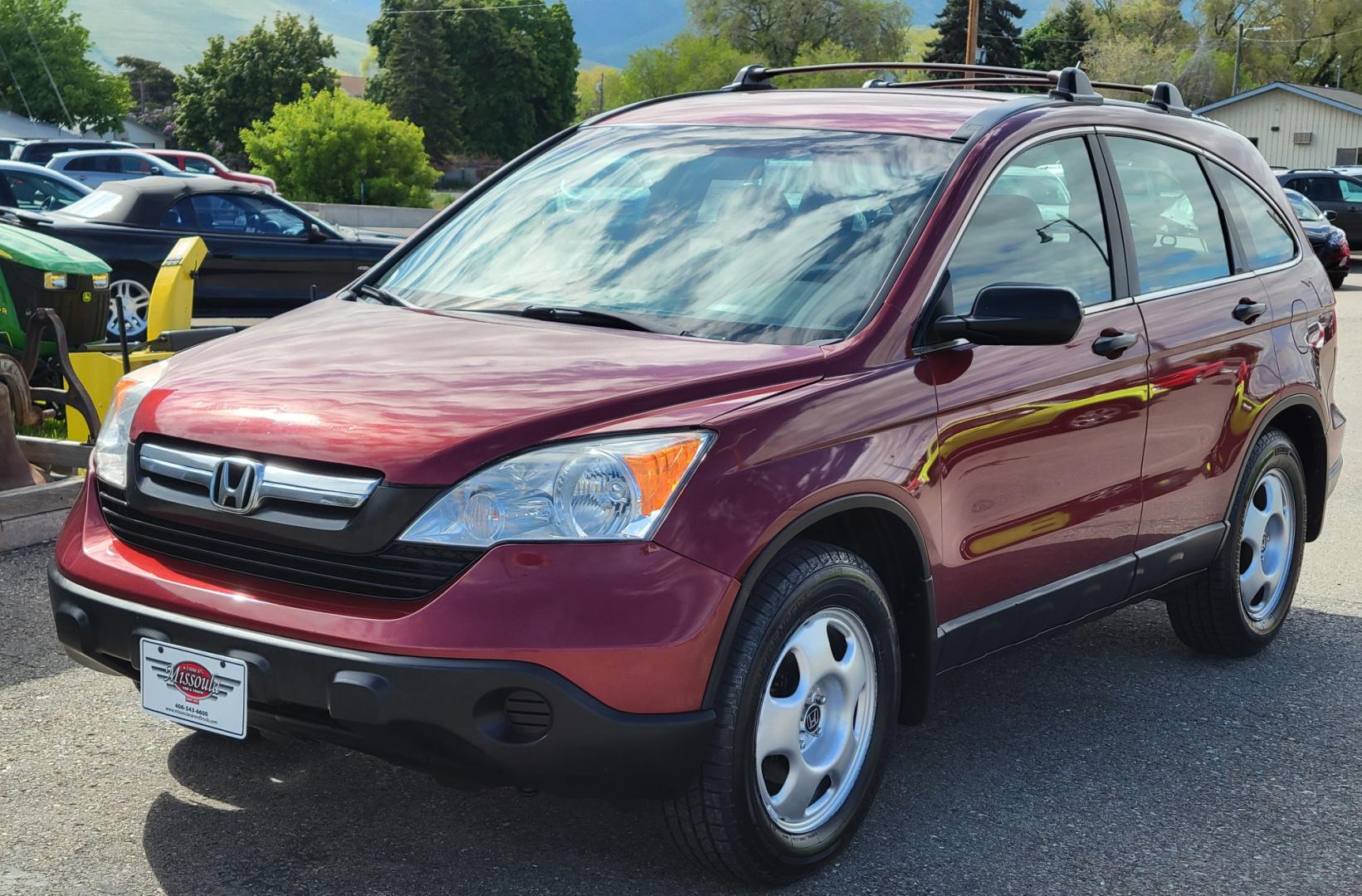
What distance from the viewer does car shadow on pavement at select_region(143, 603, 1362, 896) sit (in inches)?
140

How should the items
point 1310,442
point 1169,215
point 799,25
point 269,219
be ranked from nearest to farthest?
point 1169,215
point 1310,442
point 269,219
point 799,25

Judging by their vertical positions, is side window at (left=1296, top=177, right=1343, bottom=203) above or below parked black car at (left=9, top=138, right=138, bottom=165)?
above

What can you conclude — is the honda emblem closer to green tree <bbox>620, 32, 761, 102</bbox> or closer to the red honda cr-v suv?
the red honda cr-v suv

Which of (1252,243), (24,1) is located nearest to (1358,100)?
(1252,243)

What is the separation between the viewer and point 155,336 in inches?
336

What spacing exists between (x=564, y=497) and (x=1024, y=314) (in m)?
1.28

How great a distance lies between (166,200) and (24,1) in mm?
84683

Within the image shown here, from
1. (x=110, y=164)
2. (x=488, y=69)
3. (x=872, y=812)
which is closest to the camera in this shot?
(x=872, y=812)

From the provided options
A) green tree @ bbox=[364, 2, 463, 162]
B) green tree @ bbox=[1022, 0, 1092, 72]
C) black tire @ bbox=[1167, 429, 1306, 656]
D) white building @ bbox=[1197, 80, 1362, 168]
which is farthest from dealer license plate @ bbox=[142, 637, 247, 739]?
green tree @ bbox=[1022, 0, 1092, 72]

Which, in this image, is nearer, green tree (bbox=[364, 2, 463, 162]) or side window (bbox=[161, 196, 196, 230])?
side window (bbox=[161, 196, 196, 230])

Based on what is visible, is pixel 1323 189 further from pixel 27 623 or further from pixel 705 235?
pixel 27 623

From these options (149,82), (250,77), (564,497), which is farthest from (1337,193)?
(149,82)

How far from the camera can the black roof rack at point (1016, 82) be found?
15.5 ft

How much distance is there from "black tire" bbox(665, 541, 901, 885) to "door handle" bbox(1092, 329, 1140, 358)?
1155 millimetres
